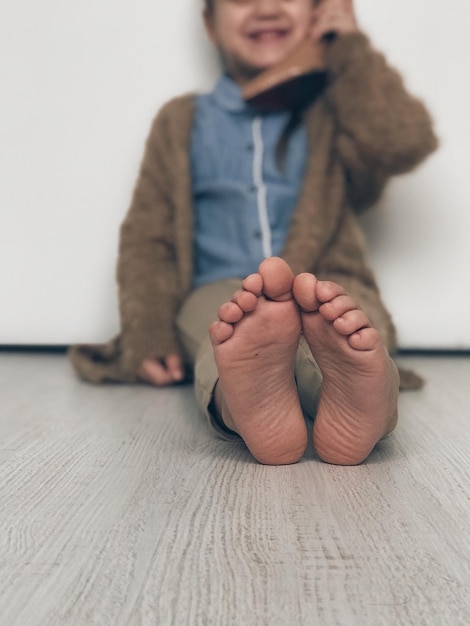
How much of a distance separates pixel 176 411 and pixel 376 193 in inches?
22.6

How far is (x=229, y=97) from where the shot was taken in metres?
1.25

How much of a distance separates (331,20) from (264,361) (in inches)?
31.6

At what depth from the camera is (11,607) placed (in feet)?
1.40

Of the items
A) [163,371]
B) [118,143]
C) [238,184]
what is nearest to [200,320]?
[163,371]

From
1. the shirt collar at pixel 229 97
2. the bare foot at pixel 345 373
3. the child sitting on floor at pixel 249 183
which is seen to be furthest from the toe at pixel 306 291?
the shirt collar at pixel 229 97

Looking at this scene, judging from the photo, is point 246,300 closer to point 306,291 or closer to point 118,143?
point 306,291

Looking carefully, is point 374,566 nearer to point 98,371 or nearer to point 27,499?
point 27,499

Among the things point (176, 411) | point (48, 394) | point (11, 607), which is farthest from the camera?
point (48, 394)

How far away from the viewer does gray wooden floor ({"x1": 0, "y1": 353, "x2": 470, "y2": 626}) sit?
0.42 metres

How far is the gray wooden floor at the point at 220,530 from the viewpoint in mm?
424

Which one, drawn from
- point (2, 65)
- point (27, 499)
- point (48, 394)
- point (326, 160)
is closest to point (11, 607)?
point (27, 499)

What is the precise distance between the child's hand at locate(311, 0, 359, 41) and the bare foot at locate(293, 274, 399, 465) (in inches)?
28.9

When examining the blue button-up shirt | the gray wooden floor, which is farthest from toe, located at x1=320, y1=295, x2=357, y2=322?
the blue button-up shirt

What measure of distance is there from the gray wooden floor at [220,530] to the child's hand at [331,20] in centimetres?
72
